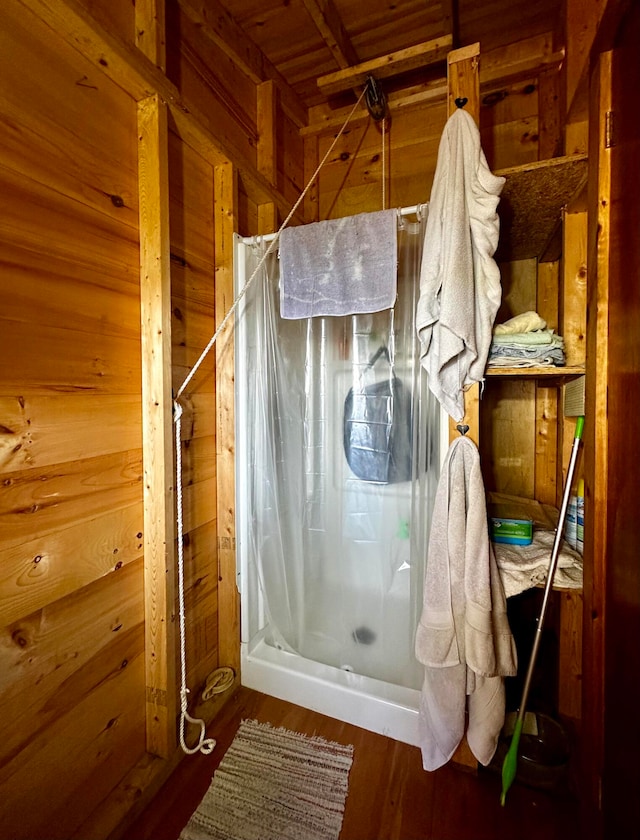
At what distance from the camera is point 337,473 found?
136cm

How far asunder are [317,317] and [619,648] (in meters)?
1.23

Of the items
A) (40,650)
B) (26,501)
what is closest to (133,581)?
(40,650)

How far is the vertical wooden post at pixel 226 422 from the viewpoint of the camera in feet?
4.52

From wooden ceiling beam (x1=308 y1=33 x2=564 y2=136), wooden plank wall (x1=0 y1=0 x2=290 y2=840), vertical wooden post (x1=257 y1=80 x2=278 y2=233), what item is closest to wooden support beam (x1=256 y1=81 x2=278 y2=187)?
vertical wooden post (x1=257 y1=80 x2=278 y2=233)

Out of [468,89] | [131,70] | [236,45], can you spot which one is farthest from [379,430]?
[236,45]

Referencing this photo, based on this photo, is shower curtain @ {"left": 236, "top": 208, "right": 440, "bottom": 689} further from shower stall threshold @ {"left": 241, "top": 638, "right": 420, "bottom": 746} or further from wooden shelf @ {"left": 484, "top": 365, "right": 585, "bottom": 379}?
wooden shelf @ {"left": 484, "top": 365, "right": 585, "bottom": 379}

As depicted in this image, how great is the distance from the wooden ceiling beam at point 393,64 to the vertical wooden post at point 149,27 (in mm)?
670

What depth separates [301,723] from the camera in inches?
51.3

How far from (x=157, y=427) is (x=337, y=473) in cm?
65

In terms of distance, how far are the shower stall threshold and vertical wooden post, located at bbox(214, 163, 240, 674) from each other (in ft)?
0.32

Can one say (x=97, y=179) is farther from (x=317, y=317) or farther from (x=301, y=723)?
(x=301, y=723)

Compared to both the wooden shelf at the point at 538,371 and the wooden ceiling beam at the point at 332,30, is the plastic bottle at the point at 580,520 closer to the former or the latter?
the wooden shelf at the point at 538,371

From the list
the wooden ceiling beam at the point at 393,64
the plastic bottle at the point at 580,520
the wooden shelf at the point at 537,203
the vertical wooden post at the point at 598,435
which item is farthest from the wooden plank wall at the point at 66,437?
the plastic bottle at the point at 580,520

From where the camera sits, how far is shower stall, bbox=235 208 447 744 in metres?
1.22
